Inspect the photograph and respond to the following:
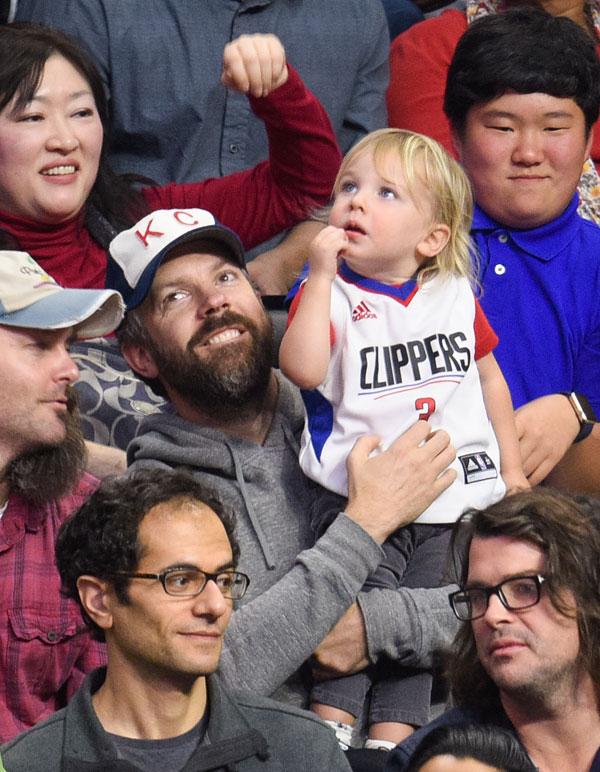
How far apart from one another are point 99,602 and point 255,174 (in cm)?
162

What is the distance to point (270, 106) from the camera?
4.02 meters

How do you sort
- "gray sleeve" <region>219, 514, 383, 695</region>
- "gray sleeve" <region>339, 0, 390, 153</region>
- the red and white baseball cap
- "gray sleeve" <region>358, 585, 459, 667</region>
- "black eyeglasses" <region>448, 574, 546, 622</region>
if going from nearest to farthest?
"black eyeglasses" <region>448, 574, 546, 622</region>
"gray sleeve" <region>219, 514, 383, 695</region>
"gray sleeve" <region>358, 585, 459, 667</region>
the red and white baseball cap
"gray sleeve" <region>339, 0, 390, 153</region>

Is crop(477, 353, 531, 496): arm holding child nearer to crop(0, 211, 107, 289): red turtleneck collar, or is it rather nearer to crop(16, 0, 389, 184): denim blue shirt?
crop(0, 211, 107, 289): red turtleneck collar

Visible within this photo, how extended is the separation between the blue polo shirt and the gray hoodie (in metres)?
0.60

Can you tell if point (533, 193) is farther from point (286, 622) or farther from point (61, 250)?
point (286, 622)

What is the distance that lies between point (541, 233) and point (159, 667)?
64.8 inches

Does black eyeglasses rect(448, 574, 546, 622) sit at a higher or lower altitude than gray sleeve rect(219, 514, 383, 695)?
higher

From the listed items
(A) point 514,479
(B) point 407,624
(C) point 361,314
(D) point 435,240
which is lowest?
(B) point 407,624

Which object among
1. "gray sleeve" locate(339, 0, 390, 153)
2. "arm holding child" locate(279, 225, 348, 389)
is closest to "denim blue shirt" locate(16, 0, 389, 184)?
"gray sleeve" locate(339, 0, 390, 153)

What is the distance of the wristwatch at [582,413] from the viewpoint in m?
3.90

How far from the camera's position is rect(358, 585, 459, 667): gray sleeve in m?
3.23

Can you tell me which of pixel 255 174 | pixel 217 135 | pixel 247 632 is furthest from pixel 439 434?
pixel 217 135

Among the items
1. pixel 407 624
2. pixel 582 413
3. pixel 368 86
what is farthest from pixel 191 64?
pixel 407 624

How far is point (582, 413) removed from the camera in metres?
3.90
